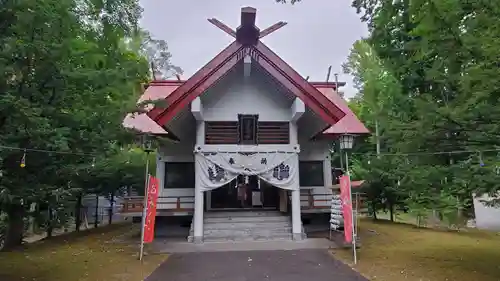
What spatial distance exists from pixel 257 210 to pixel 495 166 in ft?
27.1

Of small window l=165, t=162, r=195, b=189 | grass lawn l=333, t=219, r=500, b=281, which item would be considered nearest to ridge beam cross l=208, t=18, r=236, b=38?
small window l=165, t=162, r=195, b=189

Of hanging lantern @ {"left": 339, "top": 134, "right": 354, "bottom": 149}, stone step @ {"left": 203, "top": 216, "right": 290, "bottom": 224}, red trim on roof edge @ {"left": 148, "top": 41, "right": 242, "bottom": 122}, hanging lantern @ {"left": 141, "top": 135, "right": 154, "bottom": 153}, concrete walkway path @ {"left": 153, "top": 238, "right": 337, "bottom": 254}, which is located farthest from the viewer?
stone step @ {"left": 203, "top": 216, "right": 290, "bottom": 224}

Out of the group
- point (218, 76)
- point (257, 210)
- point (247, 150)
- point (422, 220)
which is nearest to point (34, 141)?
point (218, 76)

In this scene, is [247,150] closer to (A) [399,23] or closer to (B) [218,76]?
(B) [218,76]

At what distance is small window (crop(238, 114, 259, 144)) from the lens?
10992 mm

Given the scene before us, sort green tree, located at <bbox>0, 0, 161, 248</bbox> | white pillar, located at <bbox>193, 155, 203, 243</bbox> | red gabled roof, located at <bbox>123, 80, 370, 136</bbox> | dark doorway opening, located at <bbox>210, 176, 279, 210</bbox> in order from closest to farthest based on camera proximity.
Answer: green tree, located at <bbox>0, 0, 161, 248</bbox>, white pillar, located at <bbox>193, 155, 203, 243</bbox>, red gabled roof, located at <bbox>123, 80, 370, 136</bbox>, dark doorway opening, located at <bbox>210, 176, 279, 210</bbox>

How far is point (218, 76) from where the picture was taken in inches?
390

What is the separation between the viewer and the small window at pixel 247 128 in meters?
11.0

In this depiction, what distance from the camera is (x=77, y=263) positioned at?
295 inches

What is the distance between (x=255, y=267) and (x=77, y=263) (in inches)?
155

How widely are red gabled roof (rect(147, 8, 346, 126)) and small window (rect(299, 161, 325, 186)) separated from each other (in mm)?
3471

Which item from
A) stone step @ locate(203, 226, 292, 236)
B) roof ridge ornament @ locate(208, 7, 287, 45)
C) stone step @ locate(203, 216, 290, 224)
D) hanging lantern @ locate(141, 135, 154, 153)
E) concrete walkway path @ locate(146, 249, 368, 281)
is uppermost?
roof ridge ornament @ locate(208, 7, 287, 45)

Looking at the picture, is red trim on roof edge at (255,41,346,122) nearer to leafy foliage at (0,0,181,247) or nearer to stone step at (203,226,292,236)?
stone step at (203,226,292,236)

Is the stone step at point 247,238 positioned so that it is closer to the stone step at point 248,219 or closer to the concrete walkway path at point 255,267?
the stone step at point 248,219
